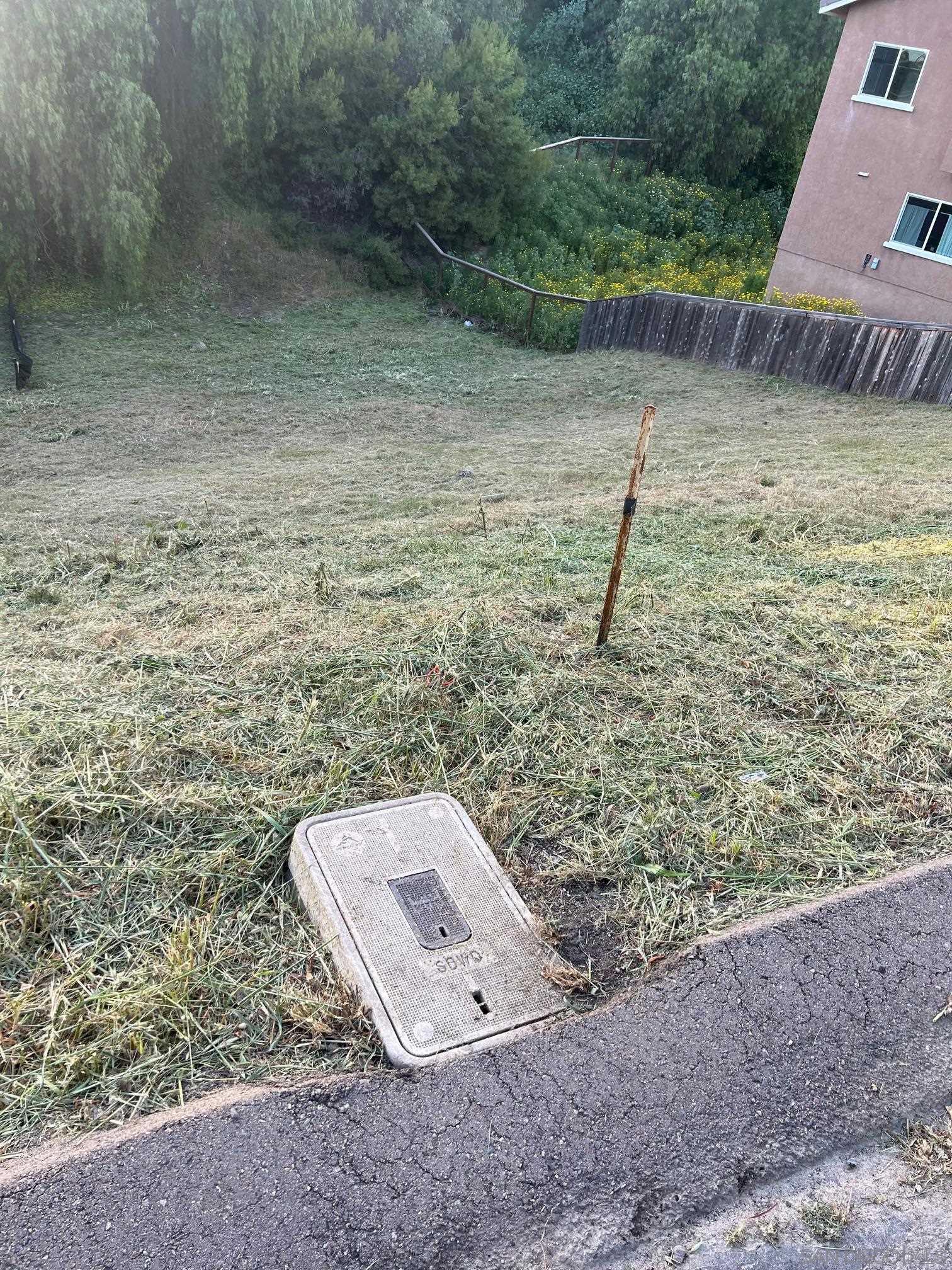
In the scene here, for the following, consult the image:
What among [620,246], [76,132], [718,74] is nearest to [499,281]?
[620,246]

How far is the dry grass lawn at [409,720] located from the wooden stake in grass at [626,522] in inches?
6.0

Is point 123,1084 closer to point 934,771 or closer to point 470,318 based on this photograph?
point 934,771

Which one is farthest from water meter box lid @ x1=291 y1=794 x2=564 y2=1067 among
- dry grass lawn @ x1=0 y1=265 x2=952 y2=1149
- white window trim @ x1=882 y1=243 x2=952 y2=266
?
white window trim @ x1=882 y1=243 x2=952 y2=266

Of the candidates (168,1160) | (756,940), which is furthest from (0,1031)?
(756,940)

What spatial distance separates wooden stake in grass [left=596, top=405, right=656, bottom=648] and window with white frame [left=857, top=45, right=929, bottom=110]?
1538cm

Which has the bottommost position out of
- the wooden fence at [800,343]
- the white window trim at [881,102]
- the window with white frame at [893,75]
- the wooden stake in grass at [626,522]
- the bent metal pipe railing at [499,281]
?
the bent metal pipe railing at [499,281]

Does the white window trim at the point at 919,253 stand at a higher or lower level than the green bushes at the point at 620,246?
higher

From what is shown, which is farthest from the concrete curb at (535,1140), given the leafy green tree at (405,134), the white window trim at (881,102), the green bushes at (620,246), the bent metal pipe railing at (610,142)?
the bent metal pipe railing at (610,142)

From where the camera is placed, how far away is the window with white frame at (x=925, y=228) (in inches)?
582

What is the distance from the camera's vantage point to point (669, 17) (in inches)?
954

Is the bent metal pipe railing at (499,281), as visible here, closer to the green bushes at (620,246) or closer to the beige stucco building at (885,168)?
the green bushes at (620,246)

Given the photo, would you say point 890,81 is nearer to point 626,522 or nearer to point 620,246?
point 620,246

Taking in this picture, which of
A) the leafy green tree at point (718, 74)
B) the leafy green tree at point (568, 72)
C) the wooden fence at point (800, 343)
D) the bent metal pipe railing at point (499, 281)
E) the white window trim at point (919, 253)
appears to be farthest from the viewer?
the leafy green tree at point (568, 72)

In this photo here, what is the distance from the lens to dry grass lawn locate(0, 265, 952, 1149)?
228 centimetres
